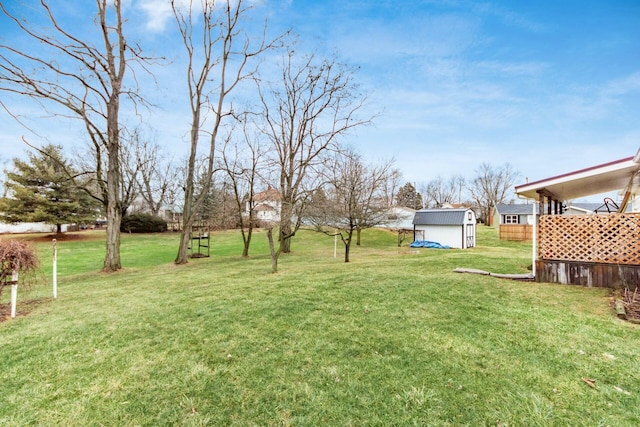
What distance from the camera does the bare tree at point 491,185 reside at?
5003 cm

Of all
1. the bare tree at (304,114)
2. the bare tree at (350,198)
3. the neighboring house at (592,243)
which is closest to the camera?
the neighboring house at (592,243)

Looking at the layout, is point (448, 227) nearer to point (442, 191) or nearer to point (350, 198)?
point (350, 198)

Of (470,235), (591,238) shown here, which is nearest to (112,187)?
(591,238)

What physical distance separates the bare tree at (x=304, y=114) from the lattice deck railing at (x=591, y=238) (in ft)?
36.6

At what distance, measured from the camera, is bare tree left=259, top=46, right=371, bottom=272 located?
16750 mm

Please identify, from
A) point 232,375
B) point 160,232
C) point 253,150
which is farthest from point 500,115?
point 160,232

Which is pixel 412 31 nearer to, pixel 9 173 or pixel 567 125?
pixel 567 125

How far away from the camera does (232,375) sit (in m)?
3.00

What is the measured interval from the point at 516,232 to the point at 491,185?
30.9 m

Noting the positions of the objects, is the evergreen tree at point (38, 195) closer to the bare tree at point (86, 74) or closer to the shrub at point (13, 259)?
the bare tree at point (86, 74)

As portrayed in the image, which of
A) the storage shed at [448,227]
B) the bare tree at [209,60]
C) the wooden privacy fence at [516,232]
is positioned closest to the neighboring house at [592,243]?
the bare tree at [209,60]

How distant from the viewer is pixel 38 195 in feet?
78.7

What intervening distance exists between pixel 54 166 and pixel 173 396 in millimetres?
31847

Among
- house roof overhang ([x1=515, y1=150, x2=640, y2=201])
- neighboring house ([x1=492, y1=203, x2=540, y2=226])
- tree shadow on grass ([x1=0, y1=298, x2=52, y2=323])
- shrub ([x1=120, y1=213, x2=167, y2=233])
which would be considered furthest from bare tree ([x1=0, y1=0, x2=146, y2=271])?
neighboring house ([x1=492, y1=203, x2=540, y2=226])
